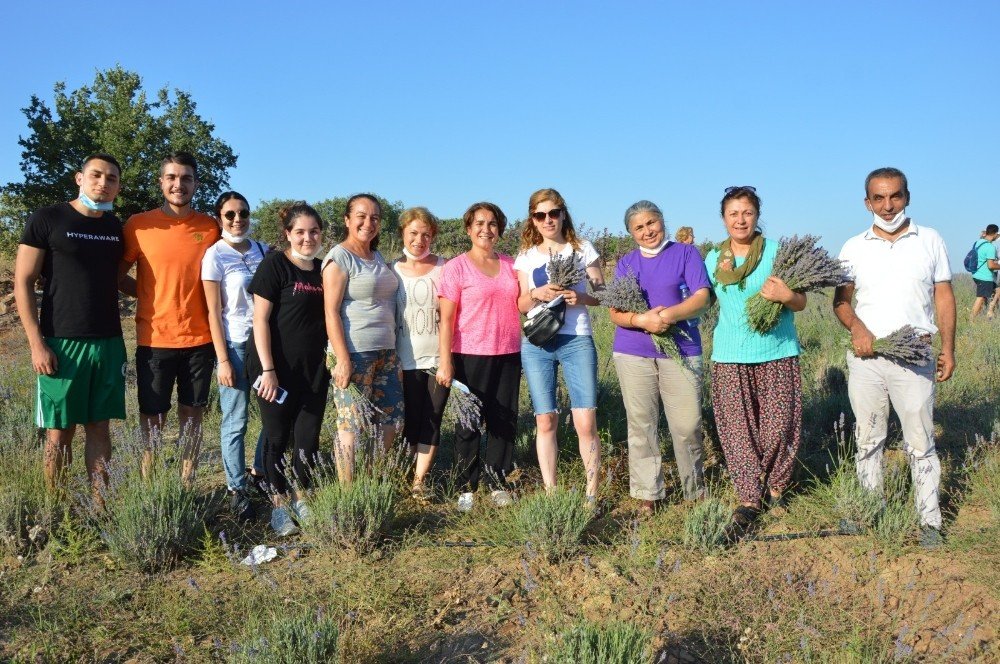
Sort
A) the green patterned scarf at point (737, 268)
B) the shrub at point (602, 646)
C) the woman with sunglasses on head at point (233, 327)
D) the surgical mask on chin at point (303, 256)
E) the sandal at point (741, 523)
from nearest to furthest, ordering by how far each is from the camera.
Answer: the shrub at point (602, 646) < the sandal at point (741, 523) < the green patterned scarf at point (737, 268) < the surgical mask on chin at point (303, 256) < the woman with sunglasses on head at point (233, 327)

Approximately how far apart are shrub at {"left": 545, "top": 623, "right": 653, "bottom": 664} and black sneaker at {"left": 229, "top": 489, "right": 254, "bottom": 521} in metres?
2.68

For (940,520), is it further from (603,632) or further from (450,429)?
(450,429)

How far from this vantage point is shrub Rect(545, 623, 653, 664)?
8.16ft

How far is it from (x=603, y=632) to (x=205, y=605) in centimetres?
207

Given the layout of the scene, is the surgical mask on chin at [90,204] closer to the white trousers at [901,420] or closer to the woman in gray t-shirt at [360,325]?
the woman in gray t-shirt at [360,325]

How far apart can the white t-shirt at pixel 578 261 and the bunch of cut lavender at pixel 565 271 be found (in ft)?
0.20

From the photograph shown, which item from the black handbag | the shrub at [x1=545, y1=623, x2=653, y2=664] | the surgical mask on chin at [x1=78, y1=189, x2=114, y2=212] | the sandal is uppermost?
the surgical mask on chin at [x1=78, y1=189, x2=114, y2=212]

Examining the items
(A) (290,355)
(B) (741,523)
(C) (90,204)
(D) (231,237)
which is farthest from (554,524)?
(C) (90,204)

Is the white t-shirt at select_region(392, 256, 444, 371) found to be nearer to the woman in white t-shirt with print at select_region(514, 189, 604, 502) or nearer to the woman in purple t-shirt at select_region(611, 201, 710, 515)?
the woman in white t-shirt with print at select_region(514, 189, 604, 502)

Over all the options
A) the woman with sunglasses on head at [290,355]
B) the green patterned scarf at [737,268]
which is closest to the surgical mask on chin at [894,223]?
the green patterned scarf at [737,268]

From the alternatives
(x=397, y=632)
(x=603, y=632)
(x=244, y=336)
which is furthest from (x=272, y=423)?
(x=603, y=632)

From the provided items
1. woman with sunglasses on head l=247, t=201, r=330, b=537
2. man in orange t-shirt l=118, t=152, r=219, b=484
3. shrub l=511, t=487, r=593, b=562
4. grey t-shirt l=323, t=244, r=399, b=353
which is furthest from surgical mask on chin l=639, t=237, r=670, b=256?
man in orange t-shirt l=118, t=152, r=219, b=484

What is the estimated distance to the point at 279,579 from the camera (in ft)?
12.0

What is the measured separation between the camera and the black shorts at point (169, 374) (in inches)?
177
